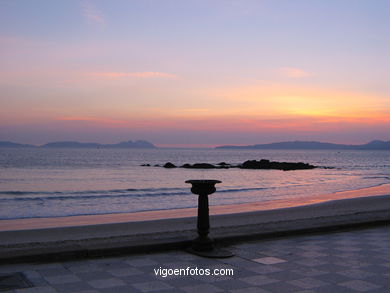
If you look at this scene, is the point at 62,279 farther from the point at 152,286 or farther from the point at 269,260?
the point at 269,260

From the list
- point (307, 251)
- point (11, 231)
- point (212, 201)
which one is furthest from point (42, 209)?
point (307, 251)

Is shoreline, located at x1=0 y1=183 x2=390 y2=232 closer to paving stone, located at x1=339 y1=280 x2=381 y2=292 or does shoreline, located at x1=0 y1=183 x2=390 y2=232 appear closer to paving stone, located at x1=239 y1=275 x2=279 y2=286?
paving stone, located at x1=239 y1=275 x2=279 y2=286

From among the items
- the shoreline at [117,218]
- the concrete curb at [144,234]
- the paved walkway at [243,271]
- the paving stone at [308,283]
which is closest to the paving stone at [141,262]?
the paved walkway at [243,271]

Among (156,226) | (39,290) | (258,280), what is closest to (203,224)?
(258,280)

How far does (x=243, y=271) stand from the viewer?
5.55m

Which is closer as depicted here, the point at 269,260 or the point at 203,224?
the point at 269,260

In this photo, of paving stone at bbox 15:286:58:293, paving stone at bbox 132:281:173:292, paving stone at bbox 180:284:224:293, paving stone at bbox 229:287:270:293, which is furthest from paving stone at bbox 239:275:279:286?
paving stone at bbox 15:286:58:293

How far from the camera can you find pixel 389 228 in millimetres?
8984

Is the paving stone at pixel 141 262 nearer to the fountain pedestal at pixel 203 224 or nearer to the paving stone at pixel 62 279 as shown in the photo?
the fountain pedestal at pixel 203 224

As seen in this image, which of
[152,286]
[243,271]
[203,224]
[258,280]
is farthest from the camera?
[203,224]

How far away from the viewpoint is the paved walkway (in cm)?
485

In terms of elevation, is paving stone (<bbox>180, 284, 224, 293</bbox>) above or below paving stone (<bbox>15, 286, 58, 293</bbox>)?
below

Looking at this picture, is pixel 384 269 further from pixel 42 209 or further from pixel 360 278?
pixel 42 209

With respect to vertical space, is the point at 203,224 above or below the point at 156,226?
above
